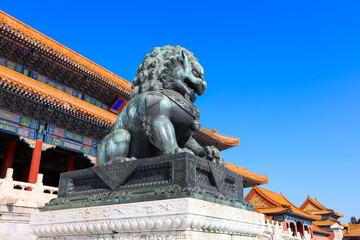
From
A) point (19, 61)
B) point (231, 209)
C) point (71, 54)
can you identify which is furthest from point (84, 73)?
point (231, 209)

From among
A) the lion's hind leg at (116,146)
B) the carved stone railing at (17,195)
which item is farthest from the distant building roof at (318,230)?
the lion's hind leg at (116,146)

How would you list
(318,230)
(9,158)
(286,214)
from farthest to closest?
(318,230) → (286,214) → (9,158)

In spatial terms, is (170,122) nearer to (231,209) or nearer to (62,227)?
(231,209)

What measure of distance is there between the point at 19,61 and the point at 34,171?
18.5 ft

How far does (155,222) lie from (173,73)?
1655 millimetres

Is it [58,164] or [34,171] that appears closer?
[34,171]

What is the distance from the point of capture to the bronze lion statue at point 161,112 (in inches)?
115

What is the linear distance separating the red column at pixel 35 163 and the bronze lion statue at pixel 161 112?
405 inches

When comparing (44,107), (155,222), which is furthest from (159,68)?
(44,107)

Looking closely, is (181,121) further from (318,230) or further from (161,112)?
(318,230)

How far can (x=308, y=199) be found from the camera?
44406 millimetres

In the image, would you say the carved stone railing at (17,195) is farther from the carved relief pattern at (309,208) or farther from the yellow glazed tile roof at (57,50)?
the carved relief pattern at (309,208)

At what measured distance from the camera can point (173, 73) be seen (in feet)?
10.9

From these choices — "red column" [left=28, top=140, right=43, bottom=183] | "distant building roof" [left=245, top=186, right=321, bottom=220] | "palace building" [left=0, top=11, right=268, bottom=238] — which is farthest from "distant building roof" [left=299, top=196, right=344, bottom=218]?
"red column" [left=28, top=140, right=43, bottom=183]
